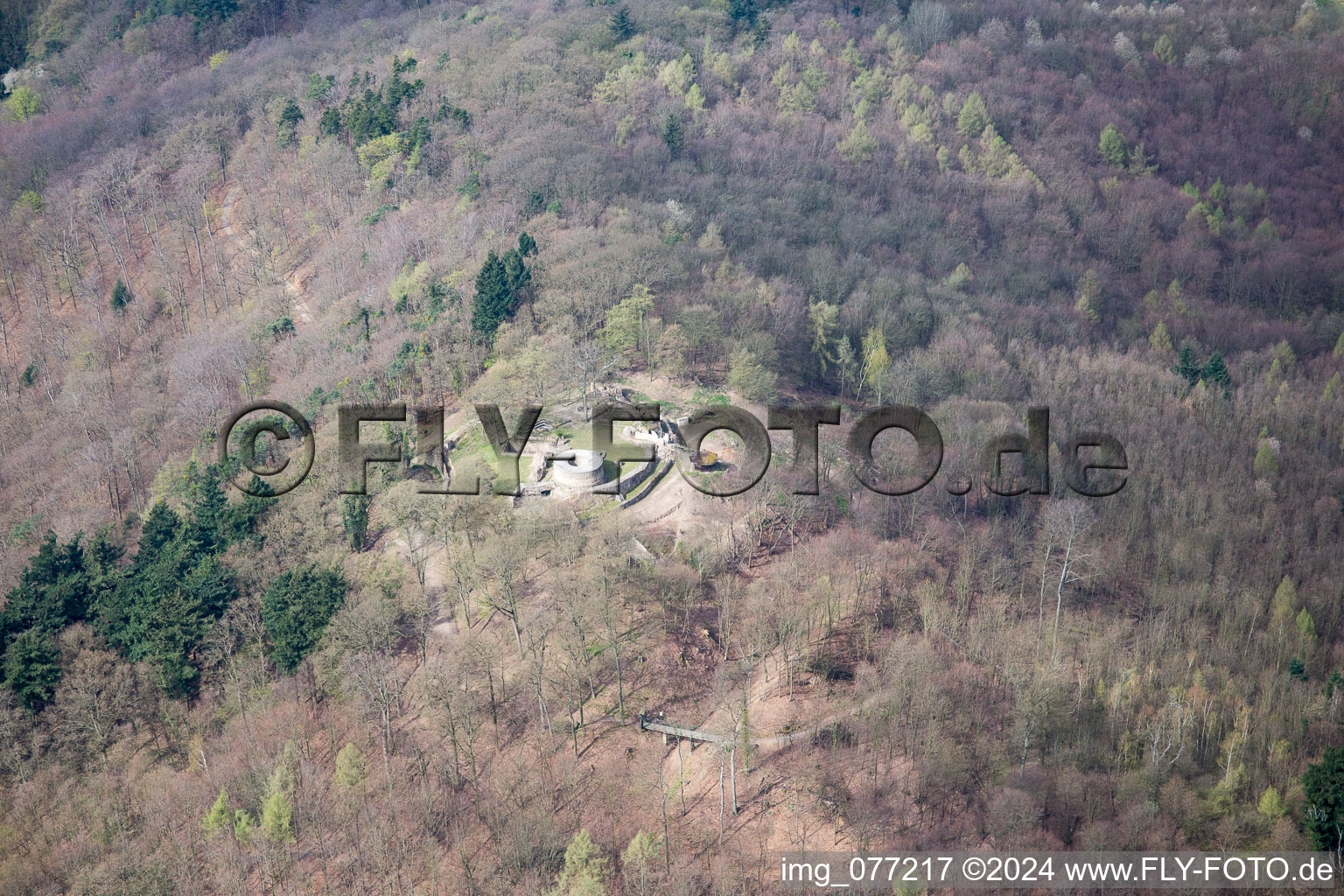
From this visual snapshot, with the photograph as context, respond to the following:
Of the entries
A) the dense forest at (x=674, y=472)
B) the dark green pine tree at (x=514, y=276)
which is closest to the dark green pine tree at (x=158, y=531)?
the dense forest at (x=674, y=472)

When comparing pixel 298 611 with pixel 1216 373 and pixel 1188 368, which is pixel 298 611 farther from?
pixel 1216 373

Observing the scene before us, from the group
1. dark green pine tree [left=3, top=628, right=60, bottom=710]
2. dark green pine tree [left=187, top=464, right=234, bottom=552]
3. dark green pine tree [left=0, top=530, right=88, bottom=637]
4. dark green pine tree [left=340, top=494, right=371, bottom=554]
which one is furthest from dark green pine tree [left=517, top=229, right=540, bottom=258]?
dark green pine tree [left=3, top=628, right=60, bottom=710]

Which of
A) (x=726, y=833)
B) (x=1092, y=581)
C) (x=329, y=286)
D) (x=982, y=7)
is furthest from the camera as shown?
(x=982, y=7)

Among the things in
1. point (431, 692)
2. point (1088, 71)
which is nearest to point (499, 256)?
point (431, 692)

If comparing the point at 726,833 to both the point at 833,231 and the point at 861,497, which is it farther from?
the point at 833,231

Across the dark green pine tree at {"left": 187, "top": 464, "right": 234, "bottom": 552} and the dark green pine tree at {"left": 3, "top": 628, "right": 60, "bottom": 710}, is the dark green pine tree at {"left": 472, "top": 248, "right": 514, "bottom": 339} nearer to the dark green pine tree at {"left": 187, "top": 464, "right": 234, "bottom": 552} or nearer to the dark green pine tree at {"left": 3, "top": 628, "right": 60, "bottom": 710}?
the dark green pine tree at {"left": 187, "top": 464, "right": 234, "bottom": 552}

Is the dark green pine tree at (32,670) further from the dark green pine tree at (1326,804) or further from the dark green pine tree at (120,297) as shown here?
the dark green pine tree at (1326,804)
